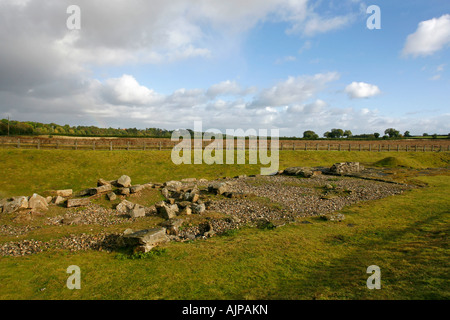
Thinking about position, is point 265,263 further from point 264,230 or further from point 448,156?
point 448,156

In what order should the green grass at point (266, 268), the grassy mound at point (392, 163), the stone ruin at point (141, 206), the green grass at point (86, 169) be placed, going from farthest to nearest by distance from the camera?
the grassy mound at point (392, 163)
the green grass at point (86, 169)
the stone ruin at point (141, 206)
the green grass at point (266, 268)

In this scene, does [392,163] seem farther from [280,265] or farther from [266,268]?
[266,268]

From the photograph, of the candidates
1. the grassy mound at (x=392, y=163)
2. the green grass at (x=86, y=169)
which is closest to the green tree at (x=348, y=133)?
the green grass at (x=86, y=169)

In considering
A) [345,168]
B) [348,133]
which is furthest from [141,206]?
[348,133]

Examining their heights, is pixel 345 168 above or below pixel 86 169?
above

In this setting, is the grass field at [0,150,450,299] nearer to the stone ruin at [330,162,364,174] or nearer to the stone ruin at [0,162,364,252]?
the stone ruin at [0,162,364,252]

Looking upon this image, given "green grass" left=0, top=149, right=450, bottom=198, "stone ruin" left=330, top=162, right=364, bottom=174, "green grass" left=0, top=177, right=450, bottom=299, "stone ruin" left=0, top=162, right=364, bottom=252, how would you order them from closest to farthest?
"green grass" left=0, top=177, right=450, bottom=299, "stone ruin" left=0, top=162, right=364, bottom=252, "green grass" left=0, top=149, right=450, bottom=198, "stone ruin" left=330, top=162, right=364, bottom=174

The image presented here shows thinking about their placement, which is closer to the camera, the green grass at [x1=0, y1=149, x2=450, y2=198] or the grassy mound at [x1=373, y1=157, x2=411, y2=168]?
the green grass at [x1=0, y1=149, x2=450, y2=198]

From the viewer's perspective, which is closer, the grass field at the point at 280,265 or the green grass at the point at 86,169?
the grass field at the point at 280,265

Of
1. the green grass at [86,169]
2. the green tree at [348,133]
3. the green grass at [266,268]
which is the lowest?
the green grass at [266,268]

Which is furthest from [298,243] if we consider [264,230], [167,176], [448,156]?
[448,156]

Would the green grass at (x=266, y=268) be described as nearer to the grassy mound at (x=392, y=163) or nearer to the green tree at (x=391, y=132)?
the grassy mound at (x=392, y=163)

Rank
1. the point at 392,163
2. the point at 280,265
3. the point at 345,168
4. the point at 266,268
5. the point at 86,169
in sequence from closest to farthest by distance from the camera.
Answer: the point at 266,268 < the point at 280,265 < the point at 86,169 < the point at 345,168 < the point at 392,163

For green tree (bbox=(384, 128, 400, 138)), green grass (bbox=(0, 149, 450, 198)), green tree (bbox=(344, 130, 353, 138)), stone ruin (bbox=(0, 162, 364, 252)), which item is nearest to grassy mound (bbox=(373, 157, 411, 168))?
green grass (bbox=(0, 149, 450, 198))
